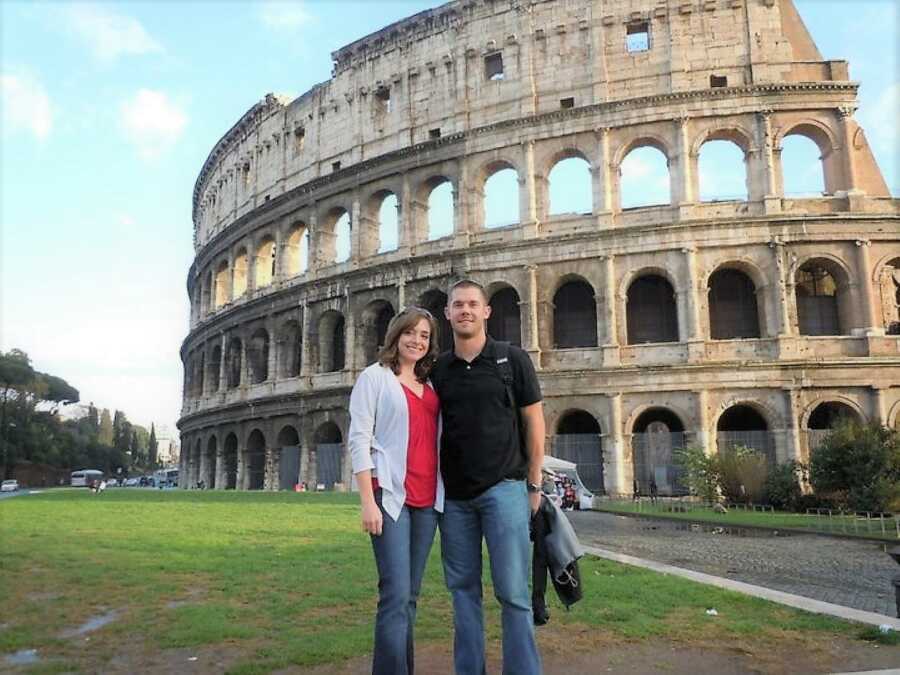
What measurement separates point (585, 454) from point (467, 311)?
20.5 metres

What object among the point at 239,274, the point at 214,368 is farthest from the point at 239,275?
the point at 214,368

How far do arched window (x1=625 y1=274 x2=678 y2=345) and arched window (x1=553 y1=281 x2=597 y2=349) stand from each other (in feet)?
4.10

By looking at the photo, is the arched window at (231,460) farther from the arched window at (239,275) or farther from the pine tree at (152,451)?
the pine tree at (152,451)

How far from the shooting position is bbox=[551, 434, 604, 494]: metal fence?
911 inches

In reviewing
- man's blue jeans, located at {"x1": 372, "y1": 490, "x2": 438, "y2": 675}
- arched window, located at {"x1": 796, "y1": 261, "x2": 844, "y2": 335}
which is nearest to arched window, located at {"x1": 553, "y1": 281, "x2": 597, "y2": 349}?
arched window, located at {"x1": 796, "y1": 261, "x2": 844, "y2": 335}

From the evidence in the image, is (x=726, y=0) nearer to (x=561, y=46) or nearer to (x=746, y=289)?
(x=561, y=46)

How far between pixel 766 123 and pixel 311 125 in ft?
58.6

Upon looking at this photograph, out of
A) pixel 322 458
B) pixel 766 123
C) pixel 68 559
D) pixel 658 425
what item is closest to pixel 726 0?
pixel 766 123

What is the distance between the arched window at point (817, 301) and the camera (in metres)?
23.3

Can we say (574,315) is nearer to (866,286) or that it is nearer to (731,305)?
(731,305)

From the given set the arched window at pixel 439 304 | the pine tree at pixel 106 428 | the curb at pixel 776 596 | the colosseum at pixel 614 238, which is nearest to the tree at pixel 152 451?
the pine tree at pixel 106 428

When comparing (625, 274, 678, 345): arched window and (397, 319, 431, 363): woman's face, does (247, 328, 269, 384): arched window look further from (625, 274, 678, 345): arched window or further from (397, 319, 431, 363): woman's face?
(397, 319, 431, 363): woman's face

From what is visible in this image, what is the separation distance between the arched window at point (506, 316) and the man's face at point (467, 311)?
21.8m

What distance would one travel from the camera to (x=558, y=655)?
480 centimetres
